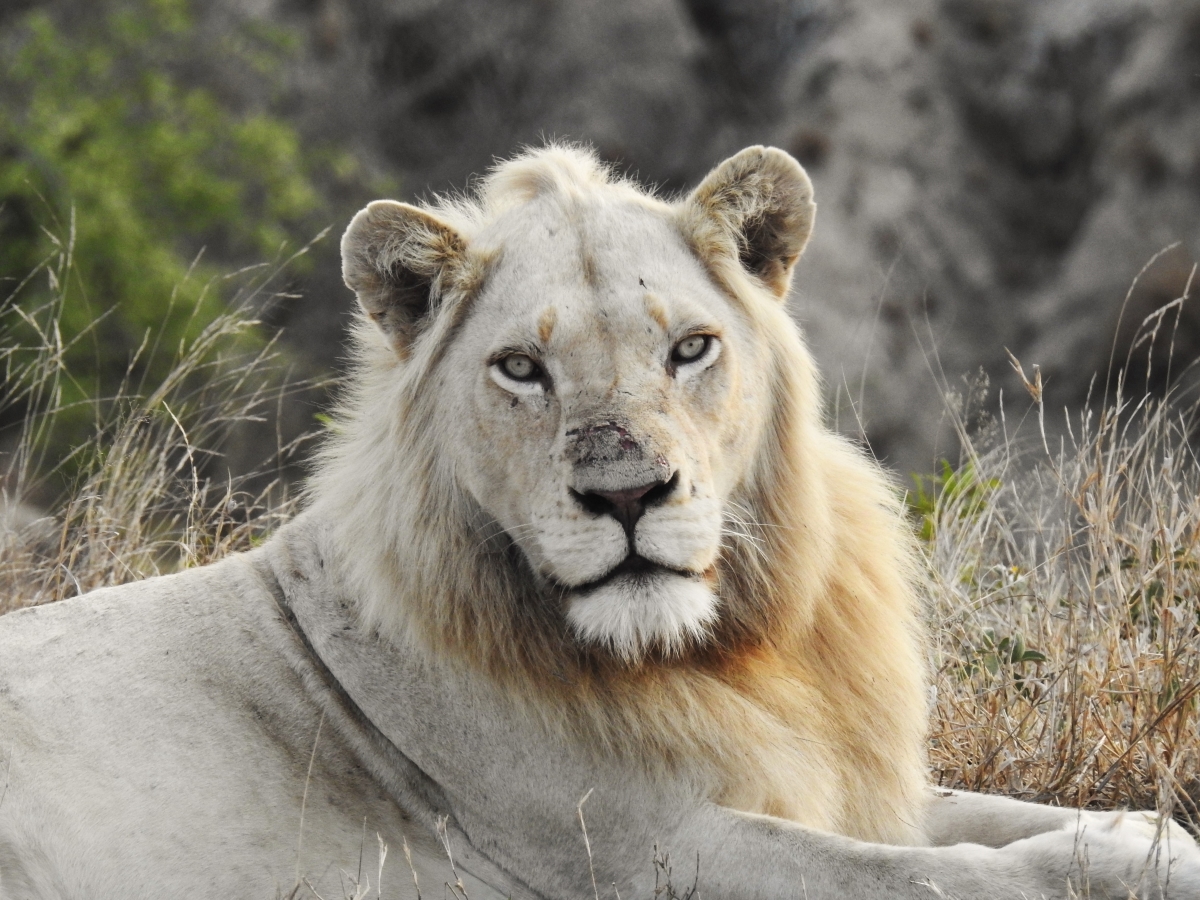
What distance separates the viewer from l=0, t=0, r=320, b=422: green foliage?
21.0 meters

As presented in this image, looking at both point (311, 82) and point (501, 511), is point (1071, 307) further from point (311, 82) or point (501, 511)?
point (501, 511)

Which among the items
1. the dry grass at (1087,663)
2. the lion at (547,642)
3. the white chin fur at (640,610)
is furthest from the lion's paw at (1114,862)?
the white chin fur at (640,610)

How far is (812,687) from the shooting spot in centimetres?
411

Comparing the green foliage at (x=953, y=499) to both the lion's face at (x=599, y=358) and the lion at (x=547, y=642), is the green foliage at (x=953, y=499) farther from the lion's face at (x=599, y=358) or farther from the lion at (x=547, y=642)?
the lion's face at (x=599, y=358)

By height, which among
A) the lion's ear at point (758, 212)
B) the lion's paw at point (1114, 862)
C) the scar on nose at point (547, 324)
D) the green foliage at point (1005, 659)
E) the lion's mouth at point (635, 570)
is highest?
the lion's ear at point (758, 212)

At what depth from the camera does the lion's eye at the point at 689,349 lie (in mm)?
3836

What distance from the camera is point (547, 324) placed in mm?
3787

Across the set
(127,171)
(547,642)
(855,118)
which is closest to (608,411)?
(547,642)

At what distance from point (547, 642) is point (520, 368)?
71cm

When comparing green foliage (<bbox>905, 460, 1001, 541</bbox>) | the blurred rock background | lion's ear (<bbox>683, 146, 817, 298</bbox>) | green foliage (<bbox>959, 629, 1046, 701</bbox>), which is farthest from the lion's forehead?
the blurred rock background

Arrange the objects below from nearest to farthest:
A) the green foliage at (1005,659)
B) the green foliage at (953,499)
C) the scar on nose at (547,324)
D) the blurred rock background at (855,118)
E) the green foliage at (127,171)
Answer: the scar on nose at (547,324)
the green foliage at (1005,659)
the green foliage at (953,499)
the green foliage at (127,171)
the blurred rock background at (855,118)

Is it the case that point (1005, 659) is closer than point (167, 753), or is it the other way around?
point (167, 753)

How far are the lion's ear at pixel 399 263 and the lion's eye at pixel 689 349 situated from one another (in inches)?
Result: 26.4

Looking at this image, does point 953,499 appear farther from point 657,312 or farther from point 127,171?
point 127,171
